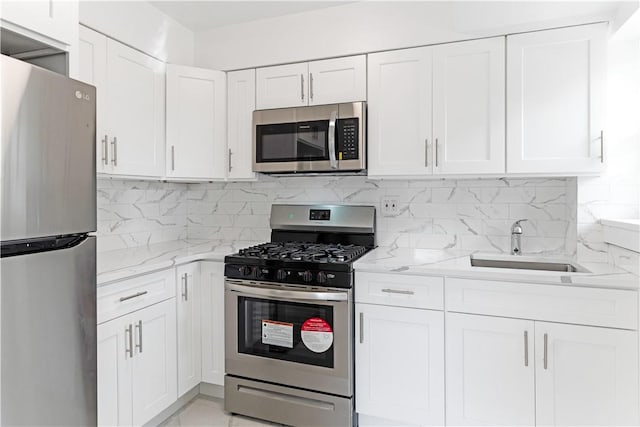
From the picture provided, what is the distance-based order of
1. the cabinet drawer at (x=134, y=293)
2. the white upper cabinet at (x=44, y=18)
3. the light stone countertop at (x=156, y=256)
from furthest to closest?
the light stone countertop at (x=156, y=256), the cabinet drawer at (x=134, y=293), the white upper cabinet at (x=44, y=18)

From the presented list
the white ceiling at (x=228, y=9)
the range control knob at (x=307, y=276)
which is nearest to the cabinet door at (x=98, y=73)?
the white ceiling at (x=228, y=9)

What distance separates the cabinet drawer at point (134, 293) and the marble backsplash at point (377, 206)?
1.83 feet

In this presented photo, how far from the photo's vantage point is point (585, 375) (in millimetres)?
1786

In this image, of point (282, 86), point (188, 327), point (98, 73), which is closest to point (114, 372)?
point (188, 327)

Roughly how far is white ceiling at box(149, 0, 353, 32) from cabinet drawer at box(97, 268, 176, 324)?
64.2 inches

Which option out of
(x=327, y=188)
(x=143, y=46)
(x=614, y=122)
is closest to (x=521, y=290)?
(x=614, y=122)

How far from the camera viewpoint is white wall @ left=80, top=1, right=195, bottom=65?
6.88ft

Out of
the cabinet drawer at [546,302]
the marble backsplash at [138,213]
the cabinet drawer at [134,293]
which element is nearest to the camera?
the cabinet drawer at [546,302]

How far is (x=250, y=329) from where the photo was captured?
228 cm

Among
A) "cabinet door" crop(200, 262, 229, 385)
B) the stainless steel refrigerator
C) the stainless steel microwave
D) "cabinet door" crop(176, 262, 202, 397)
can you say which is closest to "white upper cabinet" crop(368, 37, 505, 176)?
the stainless steel microwave

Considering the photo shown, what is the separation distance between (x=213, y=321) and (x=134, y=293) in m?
0.59

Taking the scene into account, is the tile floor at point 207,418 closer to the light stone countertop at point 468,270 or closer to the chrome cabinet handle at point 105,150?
the light stone countertop at point 468,270

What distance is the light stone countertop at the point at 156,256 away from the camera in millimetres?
1950

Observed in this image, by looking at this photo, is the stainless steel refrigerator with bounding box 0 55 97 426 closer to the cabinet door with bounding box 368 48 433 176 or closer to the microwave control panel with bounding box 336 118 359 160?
the microwave control panel with bounding box 336 118 359 160
